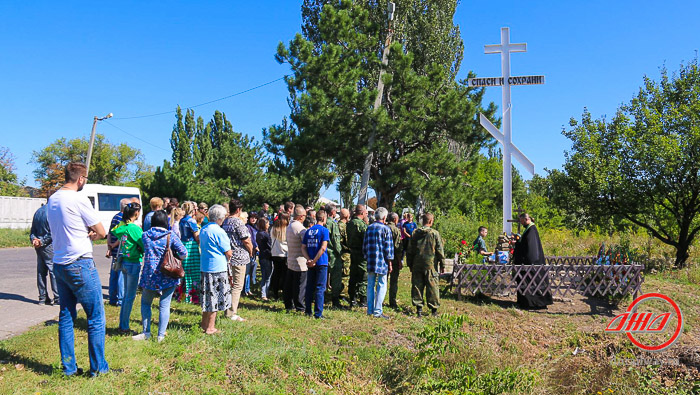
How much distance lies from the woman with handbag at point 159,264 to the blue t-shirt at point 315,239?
2088 millimetres

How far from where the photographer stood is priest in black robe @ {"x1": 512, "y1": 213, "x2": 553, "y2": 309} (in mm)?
9406

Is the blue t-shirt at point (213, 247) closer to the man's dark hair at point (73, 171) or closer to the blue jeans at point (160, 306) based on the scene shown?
the blue jeans at point (160, 306)

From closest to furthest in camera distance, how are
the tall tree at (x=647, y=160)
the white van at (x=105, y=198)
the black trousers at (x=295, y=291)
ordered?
the black trousers at (x=295, y=291) → the tall tree at (x=647, y=160) → the white van at (x=105, y=198)

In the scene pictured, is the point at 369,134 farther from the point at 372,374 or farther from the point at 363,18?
the point at 372,374

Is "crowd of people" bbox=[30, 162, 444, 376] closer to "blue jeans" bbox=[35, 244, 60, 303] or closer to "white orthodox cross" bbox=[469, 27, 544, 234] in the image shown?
"blue jeans" bbox=[35, 244, 60, 303]

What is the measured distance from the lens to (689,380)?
21.7 ft

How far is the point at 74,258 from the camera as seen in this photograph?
13.5ft

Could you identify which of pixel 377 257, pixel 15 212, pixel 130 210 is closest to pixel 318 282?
pixel 377 257

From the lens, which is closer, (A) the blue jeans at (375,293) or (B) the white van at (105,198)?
(A) the blue jeans at (375,293)

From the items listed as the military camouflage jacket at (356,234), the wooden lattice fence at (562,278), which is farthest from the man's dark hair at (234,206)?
the wooden lattice fence at (562,278)

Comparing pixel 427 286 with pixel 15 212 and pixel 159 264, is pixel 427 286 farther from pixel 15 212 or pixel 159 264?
pixel 15 212

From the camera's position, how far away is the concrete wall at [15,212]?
28.2 m

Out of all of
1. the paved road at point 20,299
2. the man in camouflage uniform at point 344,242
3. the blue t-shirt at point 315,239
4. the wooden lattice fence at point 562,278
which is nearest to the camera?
the paved road at point 20,299

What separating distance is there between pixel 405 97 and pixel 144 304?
1216 cm
